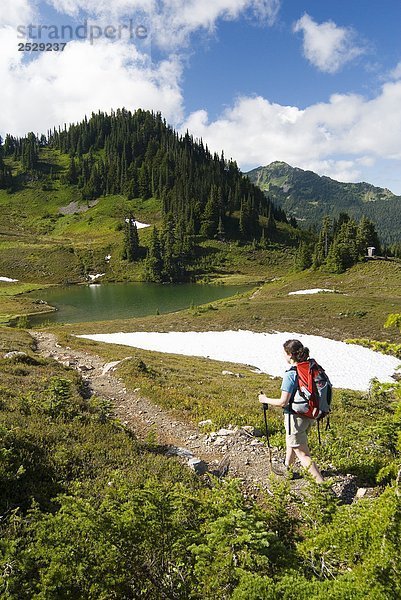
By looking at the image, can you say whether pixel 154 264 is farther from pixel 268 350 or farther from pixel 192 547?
pixel 192 547

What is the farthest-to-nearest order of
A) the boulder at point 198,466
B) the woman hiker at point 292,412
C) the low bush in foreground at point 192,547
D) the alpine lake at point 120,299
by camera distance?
the alpine lake at point 120,299 → the boulder at point 198,466 → the woman hiker at point 292,412 → the low bush in foreground at point 192,547

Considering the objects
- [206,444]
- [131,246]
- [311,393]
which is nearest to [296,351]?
[311,393]

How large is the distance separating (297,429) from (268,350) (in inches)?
1113

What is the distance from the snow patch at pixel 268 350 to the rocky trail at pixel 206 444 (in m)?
16.0

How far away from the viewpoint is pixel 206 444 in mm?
10898

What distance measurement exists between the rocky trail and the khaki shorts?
0.98 meters

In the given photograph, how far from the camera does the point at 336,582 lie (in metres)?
3.32

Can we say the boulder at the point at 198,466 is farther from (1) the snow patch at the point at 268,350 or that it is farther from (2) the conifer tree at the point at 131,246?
(2) the conifer tree at the point at 131,246

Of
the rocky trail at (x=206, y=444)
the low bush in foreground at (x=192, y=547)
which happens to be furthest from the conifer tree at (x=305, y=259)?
the low bush in foreground at (x=192, y=547)

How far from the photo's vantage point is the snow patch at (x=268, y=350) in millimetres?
27477

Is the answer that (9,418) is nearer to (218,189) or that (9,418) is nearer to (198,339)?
(198,339)

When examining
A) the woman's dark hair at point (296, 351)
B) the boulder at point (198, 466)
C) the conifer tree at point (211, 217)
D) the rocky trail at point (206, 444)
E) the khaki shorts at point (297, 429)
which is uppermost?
the conifer tree at point (211, 217)

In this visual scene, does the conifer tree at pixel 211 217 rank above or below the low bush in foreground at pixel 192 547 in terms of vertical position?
above

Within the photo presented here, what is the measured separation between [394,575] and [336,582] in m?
0.59
